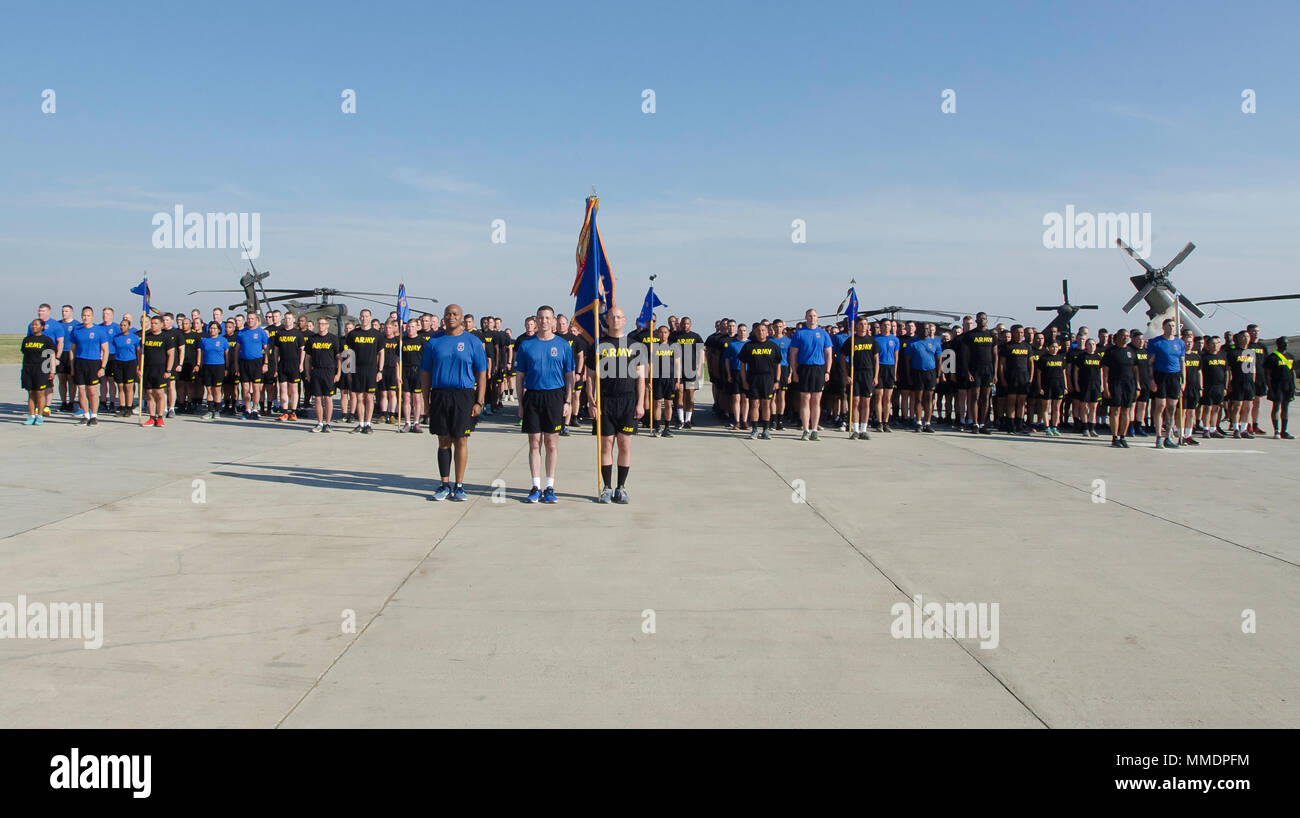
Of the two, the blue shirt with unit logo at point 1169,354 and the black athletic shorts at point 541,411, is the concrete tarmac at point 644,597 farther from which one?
the blue shirt with unit logo at point 1169,354

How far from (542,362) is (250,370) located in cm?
1017

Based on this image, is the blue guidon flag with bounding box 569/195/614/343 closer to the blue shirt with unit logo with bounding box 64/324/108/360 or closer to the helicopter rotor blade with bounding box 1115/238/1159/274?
the blue shirt with unit logo with bounding box 64/324/108/360

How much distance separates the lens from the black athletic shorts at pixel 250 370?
54.3 ft

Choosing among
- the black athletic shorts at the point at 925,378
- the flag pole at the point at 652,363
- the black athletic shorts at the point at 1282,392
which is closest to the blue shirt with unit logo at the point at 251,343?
the flag pole at the point at 652,363

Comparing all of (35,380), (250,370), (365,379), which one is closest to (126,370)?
(35,380)

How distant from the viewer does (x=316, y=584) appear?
5684 millimetres

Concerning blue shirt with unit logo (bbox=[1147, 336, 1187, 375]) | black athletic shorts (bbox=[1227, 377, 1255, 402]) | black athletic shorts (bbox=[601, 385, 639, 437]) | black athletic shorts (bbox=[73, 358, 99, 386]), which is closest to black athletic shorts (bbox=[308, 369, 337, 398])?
black athletic shorts (bbox=[73, 358, 99, 386])

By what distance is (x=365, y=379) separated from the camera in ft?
49.3

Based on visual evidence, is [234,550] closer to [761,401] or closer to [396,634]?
[396,634]

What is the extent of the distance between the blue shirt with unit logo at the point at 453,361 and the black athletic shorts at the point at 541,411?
0.64m

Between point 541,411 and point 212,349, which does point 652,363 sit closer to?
point 541,411

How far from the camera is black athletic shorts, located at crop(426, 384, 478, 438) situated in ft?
29.3
